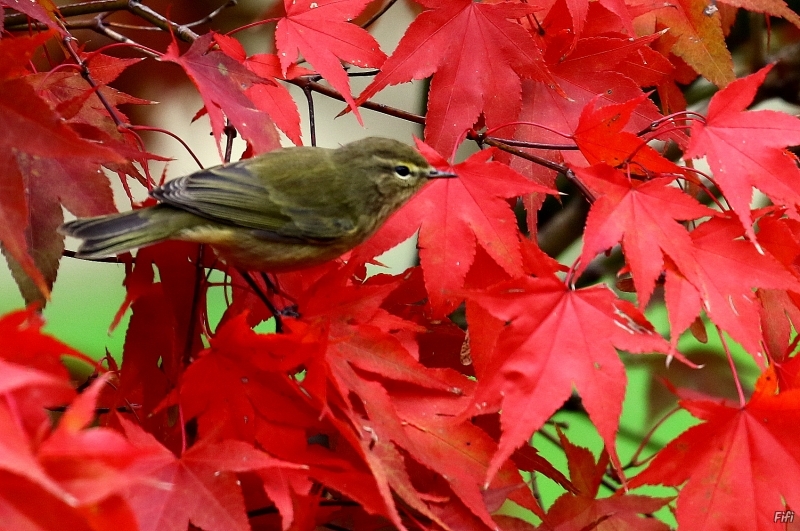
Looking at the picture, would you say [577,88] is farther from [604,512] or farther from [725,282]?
[604,512]

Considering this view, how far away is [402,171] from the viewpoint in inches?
59.6

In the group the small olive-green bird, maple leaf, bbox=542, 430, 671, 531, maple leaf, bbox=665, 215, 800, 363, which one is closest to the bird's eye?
the small olive-green bird

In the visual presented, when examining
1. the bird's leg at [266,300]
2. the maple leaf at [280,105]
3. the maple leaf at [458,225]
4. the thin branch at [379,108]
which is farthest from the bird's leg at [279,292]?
the thin branch at [379,108]

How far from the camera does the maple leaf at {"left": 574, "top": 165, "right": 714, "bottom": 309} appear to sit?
1094 millimetres

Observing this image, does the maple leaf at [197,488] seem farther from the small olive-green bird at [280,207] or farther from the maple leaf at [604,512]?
the maple leaf at [604,512]

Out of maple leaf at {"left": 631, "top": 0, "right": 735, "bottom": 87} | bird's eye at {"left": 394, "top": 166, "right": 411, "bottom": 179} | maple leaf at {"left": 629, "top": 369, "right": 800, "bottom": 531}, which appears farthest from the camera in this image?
maple leaf at {"left": 631, "top": 0, "right": 735, "bottom": 87}

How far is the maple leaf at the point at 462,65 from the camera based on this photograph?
1369 mm

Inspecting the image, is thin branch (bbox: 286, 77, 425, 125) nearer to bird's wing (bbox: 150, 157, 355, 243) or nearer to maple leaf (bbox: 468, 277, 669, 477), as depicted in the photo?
bird's wing (bbox: 150, 157, 355, 243)

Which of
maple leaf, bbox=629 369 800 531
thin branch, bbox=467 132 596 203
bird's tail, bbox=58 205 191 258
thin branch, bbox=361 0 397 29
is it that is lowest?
maple leaf, bbox=629 369 800 531

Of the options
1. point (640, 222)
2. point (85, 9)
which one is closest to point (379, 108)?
point (640, 222)

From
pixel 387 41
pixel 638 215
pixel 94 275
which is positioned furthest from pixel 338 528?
pixel 387 41

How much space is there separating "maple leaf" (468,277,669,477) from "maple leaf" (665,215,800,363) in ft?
0.23

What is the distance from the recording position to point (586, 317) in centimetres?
109

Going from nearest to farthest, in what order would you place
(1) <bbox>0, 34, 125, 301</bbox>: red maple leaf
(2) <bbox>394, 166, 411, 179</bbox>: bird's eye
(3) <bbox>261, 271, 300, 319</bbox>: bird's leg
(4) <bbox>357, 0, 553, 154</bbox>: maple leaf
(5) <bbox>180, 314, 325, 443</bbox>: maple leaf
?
(1) <bbox>0, 34, 125, 301</bbox>: red maple leaf
(5) <bbox>180, 314, 325, 443</bbox>: maple leaf
(3) <bbox>261, 271, 300, 319</bbox>: bird's leg
(4) <bbox>357, 0, 553, 154</bbox>: maple leaf
(2) <bbox>394, 166, 411, 179</bbox>: bird's eye
